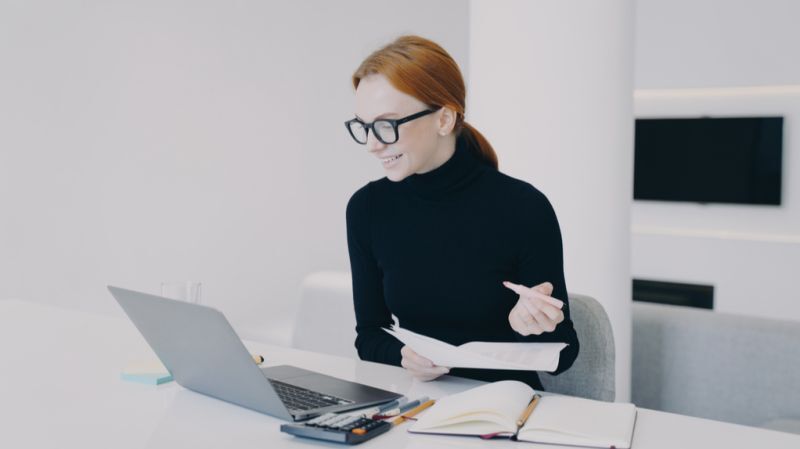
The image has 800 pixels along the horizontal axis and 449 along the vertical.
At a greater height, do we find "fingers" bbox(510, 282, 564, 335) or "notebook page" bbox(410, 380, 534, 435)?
"fingers" bbox(510, 282, 564, 335)

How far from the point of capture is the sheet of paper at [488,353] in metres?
1.38

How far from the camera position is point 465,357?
1397 mm

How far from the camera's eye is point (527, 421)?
50.4 inches

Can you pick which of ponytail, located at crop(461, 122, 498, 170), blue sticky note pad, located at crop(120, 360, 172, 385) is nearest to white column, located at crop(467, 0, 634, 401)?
ponytail, located at crop(461, 122, 498, 170)

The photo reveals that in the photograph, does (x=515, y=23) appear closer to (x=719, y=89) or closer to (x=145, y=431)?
(x=145, y=431)

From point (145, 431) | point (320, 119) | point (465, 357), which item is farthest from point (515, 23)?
point (320, 119)

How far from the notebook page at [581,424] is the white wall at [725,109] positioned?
4724mm

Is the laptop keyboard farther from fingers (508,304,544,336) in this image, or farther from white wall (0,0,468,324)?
white wall (0,0,468,324)

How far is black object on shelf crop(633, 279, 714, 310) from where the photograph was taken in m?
5.76

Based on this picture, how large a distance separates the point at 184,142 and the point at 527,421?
143 inches

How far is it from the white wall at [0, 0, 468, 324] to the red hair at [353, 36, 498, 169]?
2.48 meters

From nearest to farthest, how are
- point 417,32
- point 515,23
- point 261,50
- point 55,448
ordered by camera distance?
point 55,448
point 515,23
point 261,50
point 417,32

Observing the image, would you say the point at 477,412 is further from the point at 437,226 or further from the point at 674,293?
the point at 674,293

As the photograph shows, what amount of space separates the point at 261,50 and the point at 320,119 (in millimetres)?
711
